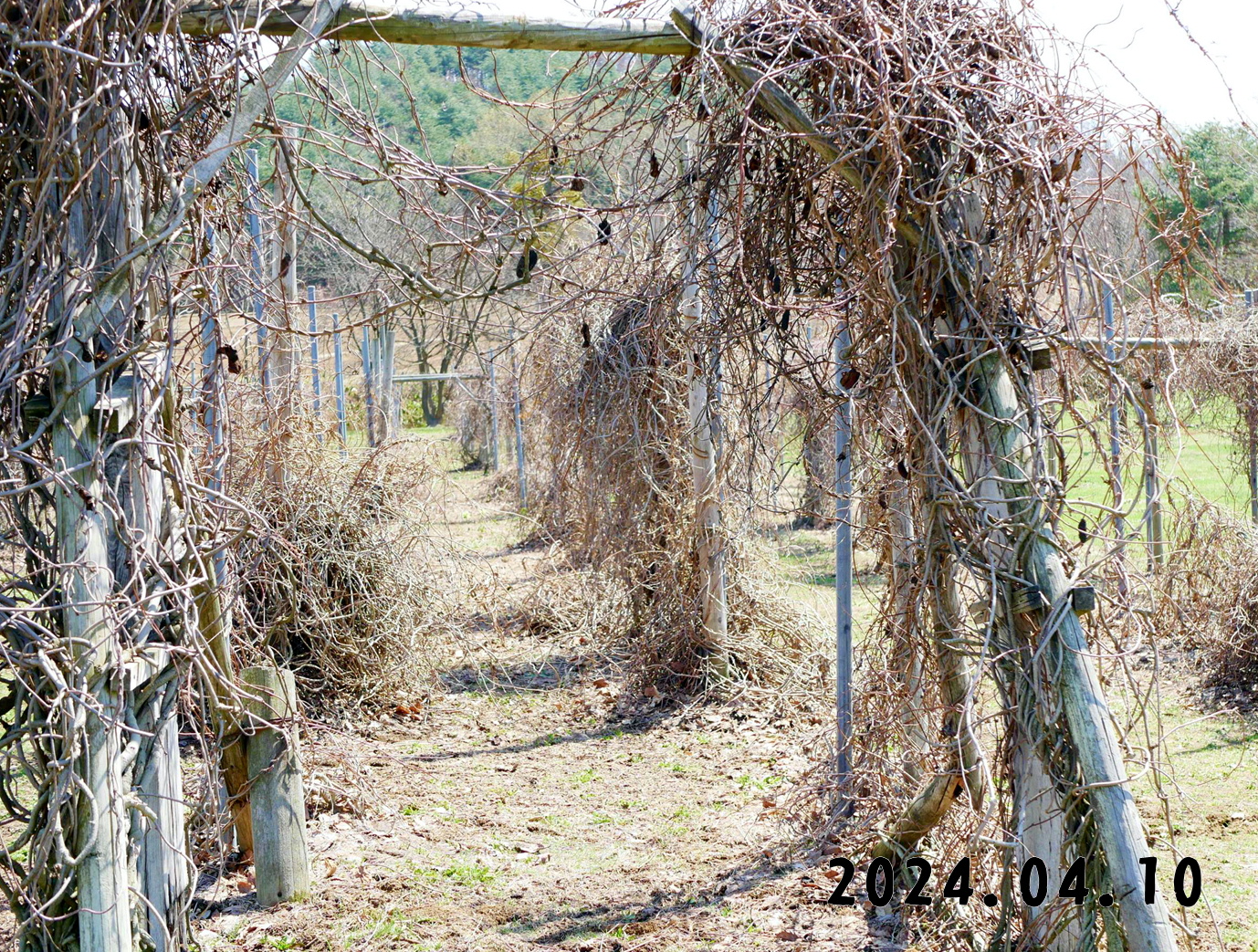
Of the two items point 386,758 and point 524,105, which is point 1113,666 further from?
point 386,758

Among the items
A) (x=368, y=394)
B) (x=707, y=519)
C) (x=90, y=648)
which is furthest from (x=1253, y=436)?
(x=90, y=648)

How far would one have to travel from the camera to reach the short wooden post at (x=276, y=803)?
4234 mm

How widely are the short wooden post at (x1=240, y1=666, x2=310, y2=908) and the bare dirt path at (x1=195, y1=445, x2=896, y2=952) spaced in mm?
107

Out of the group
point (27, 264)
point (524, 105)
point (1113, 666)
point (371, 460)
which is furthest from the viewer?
point (371, 460)

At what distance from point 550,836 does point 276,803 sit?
1386 mm

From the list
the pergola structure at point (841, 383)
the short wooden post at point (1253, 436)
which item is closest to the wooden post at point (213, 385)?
the pergola structure at point (841, 383)

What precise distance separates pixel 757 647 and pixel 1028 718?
14.4ft

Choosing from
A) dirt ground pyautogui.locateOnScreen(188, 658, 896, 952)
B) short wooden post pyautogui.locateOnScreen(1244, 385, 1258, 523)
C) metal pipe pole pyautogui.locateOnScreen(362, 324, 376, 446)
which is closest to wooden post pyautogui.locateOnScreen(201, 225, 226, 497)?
dirt ground pyautogui.locateOnScreen(188, 658, 896, 952)

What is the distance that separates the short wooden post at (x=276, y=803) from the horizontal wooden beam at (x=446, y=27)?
2395 millimetres

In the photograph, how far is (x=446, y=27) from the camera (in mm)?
3268

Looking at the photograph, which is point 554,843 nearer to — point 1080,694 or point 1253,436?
point 1080,694

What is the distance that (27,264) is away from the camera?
2781mm

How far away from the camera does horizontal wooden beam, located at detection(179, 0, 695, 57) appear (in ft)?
10.1

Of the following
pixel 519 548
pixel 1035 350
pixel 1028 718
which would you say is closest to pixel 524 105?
pixel 1035 350
